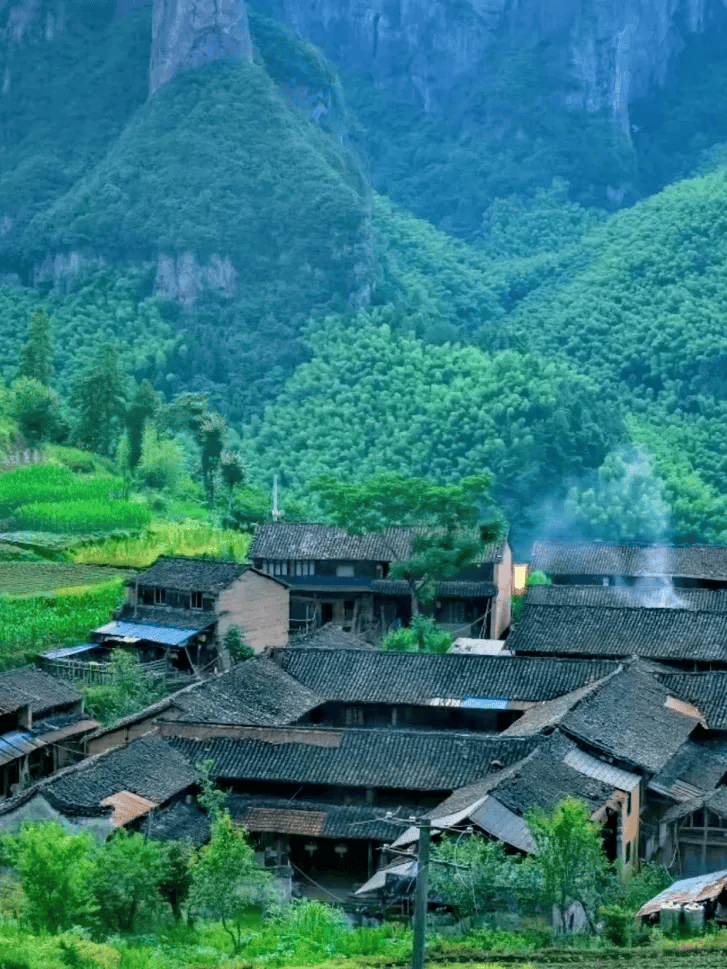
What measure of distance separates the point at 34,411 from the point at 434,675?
37.0m

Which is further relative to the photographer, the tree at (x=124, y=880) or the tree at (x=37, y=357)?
the tree at (x=37, y=357)

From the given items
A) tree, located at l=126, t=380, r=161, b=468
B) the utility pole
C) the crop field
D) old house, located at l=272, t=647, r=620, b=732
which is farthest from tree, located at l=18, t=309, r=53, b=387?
the utility pole

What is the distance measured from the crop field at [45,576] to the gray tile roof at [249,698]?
13993mm

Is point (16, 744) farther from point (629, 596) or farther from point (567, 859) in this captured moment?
point (629, 596)

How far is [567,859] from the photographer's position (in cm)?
3259

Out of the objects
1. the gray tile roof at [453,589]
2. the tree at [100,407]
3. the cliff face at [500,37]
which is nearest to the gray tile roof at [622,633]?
the gray tile roof at [453,589]

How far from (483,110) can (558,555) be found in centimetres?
7811

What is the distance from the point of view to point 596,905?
33.6 m

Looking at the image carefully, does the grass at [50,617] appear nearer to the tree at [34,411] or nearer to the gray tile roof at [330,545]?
the gray tile roof at [330,545]

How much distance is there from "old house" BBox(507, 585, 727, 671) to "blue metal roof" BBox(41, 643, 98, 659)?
38.8 feet

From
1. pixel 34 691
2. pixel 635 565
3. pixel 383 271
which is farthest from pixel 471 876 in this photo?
pixel 383 271

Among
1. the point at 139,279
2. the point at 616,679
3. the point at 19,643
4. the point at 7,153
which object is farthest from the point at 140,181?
the point at 616,679

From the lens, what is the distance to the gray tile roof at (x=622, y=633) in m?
50.4

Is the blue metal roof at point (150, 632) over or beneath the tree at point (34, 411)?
beneath
